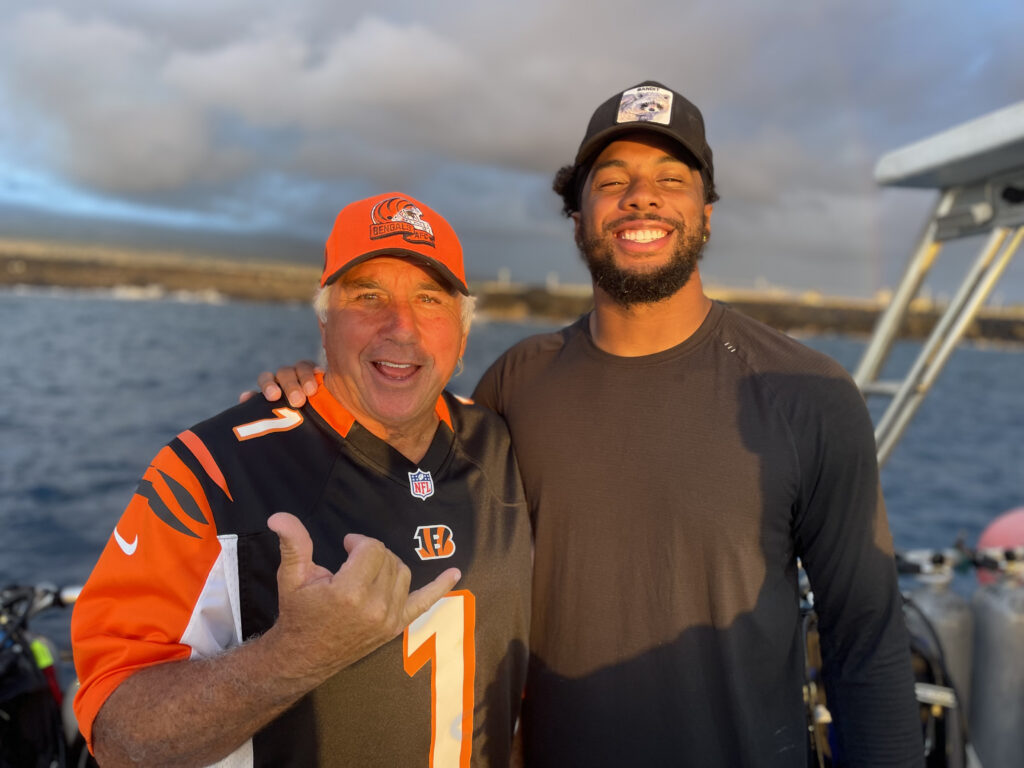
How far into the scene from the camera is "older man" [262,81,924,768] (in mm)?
2143

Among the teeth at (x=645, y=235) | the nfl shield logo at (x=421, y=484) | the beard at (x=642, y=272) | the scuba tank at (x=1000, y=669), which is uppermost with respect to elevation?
the teeth at (x=645, y=235)

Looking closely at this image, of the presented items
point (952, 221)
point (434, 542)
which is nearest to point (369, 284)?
point (434, 542)

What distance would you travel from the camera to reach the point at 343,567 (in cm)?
138

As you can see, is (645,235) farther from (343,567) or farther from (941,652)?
(941,652)

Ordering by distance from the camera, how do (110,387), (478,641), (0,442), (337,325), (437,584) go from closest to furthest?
(437,584) → (478,641) → (337,325) → (0,442) → (110,387)

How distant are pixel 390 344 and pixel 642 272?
0.81m

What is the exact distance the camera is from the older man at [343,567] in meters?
1.49

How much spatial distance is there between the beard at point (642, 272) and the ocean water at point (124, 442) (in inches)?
312

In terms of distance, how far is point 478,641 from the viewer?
81.5 inches

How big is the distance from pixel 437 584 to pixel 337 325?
96 centimetres

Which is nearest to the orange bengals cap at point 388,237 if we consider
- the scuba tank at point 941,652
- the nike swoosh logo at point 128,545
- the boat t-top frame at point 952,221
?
the nike swoosh logo at point 128,545

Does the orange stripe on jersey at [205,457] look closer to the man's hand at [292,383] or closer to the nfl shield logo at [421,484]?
the man's hand at [292,383]

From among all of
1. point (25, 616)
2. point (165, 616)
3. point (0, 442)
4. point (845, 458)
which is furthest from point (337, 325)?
point (0, 442)

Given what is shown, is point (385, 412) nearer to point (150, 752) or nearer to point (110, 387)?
point (150, 752)
